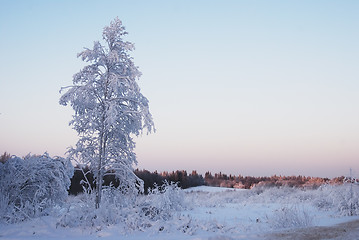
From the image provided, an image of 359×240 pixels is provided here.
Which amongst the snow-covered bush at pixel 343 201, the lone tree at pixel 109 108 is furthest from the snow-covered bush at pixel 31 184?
the snow-covered bush at pixel 343 201

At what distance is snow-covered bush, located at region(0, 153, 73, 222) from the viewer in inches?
479

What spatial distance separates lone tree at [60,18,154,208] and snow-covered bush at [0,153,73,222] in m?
1.07

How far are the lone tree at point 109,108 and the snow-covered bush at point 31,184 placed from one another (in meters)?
1.07

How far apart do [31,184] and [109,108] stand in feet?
14.8

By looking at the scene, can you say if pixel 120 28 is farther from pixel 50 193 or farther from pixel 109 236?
pixel 109 236

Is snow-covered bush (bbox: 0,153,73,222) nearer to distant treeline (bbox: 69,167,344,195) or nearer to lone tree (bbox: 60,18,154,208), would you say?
lone tree (bbox: 60,18,154,208)

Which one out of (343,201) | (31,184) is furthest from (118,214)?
(343,201)

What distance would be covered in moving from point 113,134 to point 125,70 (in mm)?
3036

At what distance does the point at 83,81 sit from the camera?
1434cm

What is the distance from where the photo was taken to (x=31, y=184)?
13.1m

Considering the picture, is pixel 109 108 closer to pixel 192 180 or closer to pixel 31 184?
pixel 31 184

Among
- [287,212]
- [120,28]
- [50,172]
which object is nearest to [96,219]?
[50,172]

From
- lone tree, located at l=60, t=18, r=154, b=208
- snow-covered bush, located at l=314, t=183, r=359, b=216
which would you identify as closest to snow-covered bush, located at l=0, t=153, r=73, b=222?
lone tree, located at l=60, t=18, r=154, b=208

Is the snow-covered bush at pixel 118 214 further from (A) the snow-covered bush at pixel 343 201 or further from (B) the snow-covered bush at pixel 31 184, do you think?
(A) the snow-covered bush at pixel 343 201
